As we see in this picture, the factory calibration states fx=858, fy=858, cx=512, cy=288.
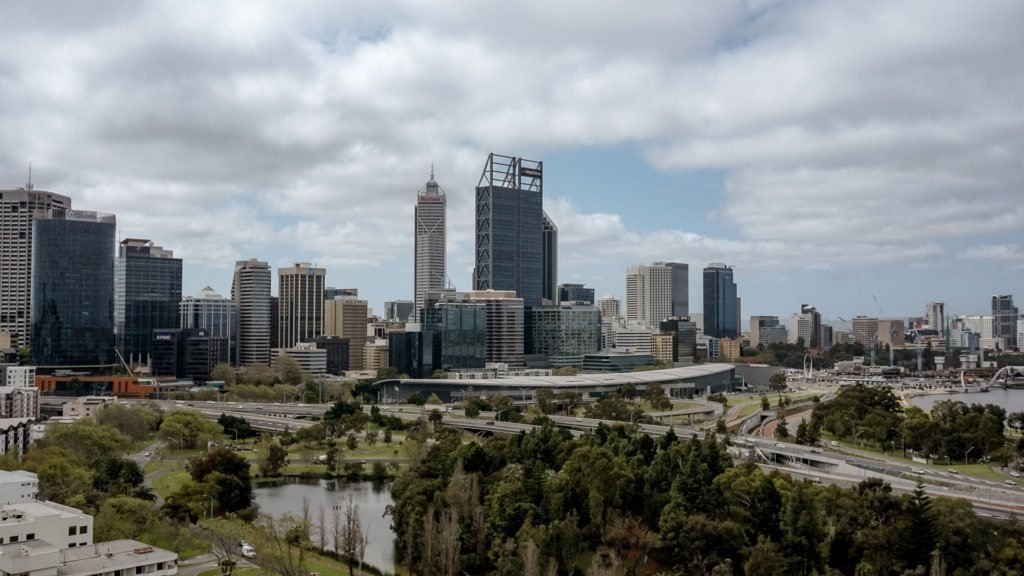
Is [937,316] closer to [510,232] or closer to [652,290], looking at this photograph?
[652,290]

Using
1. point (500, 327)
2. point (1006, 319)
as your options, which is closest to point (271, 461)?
point (500, 327)

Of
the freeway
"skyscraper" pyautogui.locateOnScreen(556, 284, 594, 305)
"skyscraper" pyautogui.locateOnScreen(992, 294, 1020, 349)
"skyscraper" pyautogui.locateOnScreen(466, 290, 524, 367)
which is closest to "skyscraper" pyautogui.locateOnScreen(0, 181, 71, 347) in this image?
the freeway

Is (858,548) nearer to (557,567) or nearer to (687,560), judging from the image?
(687,560)

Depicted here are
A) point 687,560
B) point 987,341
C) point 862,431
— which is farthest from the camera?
point 987,341

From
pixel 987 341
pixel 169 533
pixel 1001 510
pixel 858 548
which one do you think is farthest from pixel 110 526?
pixel 987 341

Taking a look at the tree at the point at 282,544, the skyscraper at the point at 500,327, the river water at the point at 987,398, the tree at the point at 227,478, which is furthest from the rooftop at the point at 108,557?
the river water at the point at 987,398

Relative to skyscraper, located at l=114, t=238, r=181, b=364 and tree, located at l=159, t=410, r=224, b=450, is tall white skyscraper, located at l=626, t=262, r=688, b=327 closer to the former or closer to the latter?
skyscraper, located at l=114, t=238, r=181, b=364
